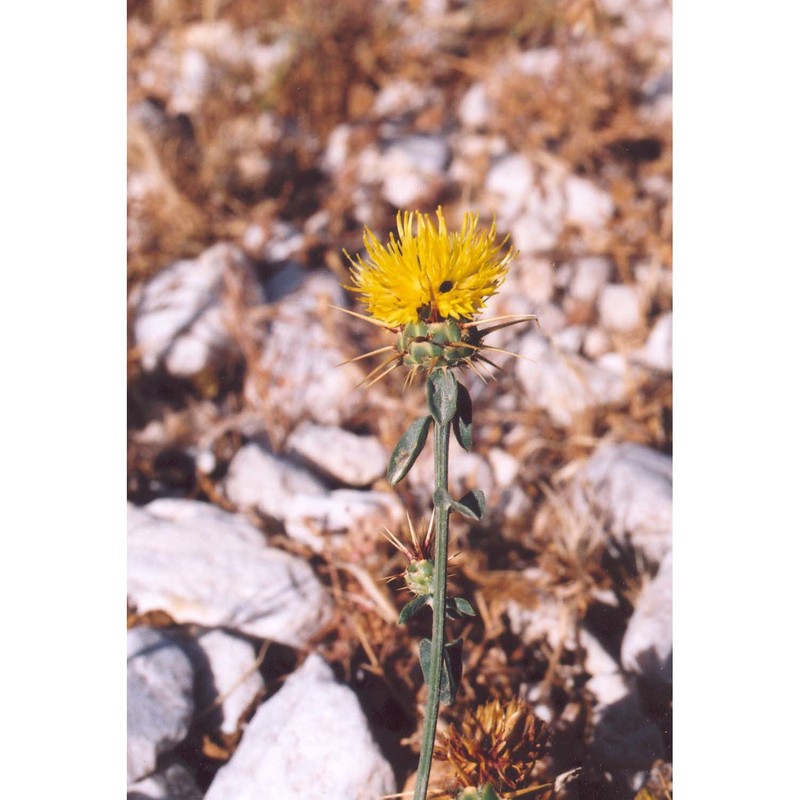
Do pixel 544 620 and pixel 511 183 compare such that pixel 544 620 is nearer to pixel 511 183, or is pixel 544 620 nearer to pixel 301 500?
pixel 301 500

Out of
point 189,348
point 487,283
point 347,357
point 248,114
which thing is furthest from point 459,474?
point 248,114

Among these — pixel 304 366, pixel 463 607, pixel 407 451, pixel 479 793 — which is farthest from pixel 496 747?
pixel 304 366

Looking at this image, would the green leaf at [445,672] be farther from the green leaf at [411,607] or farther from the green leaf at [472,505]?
the green leaf at [472,505]

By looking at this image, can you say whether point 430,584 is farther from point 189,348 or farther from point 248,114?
point 248,114

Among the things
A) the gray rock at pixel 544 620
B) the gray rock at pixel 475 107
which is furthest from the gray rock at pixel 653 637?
the gray rock at pixel 475 107

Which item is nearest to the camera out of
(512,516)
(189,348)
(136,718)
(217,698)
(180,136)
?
(136,718)

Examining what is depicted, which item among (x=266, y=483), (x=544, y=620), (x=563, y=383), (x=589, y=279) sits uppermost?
(x=589, y=279)
